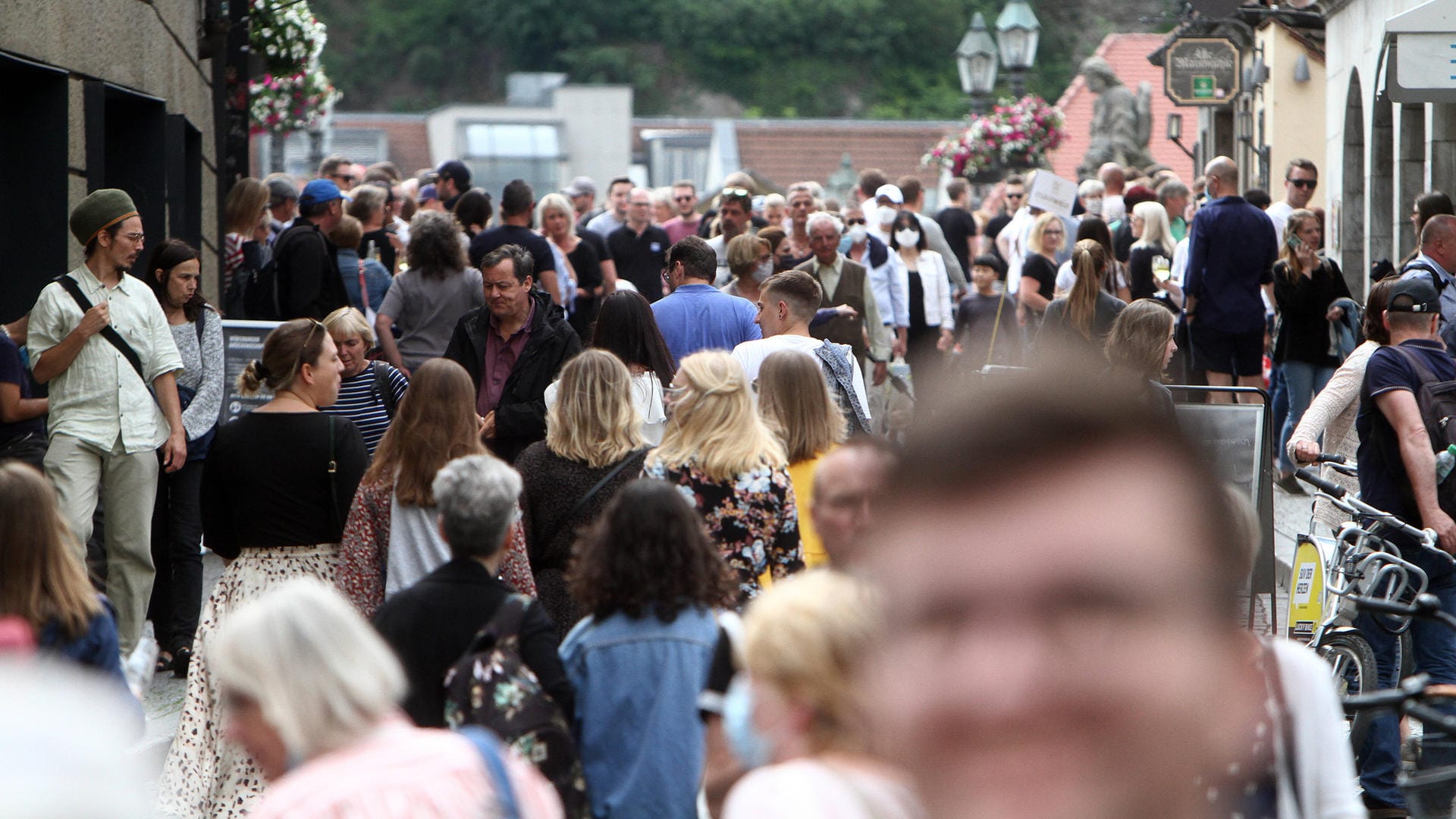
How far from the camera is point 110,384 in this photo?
23.9ft

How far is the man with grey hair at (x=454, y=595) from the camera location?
4.37 m

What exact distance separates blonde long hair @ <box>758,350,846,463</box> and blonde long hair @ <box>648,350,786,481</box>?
1.05ft

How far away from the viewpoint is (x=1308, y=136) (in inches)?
948

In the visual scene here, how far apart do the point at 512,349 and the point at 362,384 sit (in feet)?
2.74

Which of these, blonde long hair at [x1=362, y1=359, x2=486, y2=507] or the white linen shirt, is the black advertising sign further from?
blonde long hair at [x1=362, y1=359, x2=486, y2=507]

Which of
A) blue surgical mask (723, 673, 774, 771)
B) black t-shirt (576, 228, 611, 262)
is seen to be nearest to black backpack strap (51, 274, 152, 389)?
blue surgical mask (723, 673, 774, 771)

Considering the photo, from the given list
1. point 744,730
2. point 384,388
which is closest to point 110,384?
point 384,388

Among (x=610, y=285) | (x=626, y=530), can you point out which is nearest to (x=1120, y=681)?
(x=626, y=530)

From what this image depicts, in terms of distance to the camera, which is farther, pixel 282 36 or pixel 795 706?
pixel 282 36

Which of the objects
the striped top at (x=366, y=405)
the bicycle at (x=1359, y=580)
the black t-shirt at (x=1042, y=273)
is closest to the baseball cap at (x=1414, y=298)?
the bicycle at (x=1359, y=580)

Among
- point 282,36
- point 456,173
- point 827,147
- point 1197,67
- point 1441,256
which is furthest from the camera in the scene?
point 827,147

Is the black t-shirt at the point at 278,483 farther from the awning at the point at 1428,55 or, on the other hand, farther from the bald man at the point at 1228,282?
the bald man at the point at 1228,282

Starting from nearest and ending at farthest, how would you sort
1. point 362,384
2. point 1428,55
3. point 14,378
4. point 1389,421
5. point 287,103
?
point 1389,421
point 14,378
point 362,384
point 1428,55
point 287,103

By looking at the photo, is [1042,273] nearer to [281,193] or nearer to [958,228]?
[958,228]
